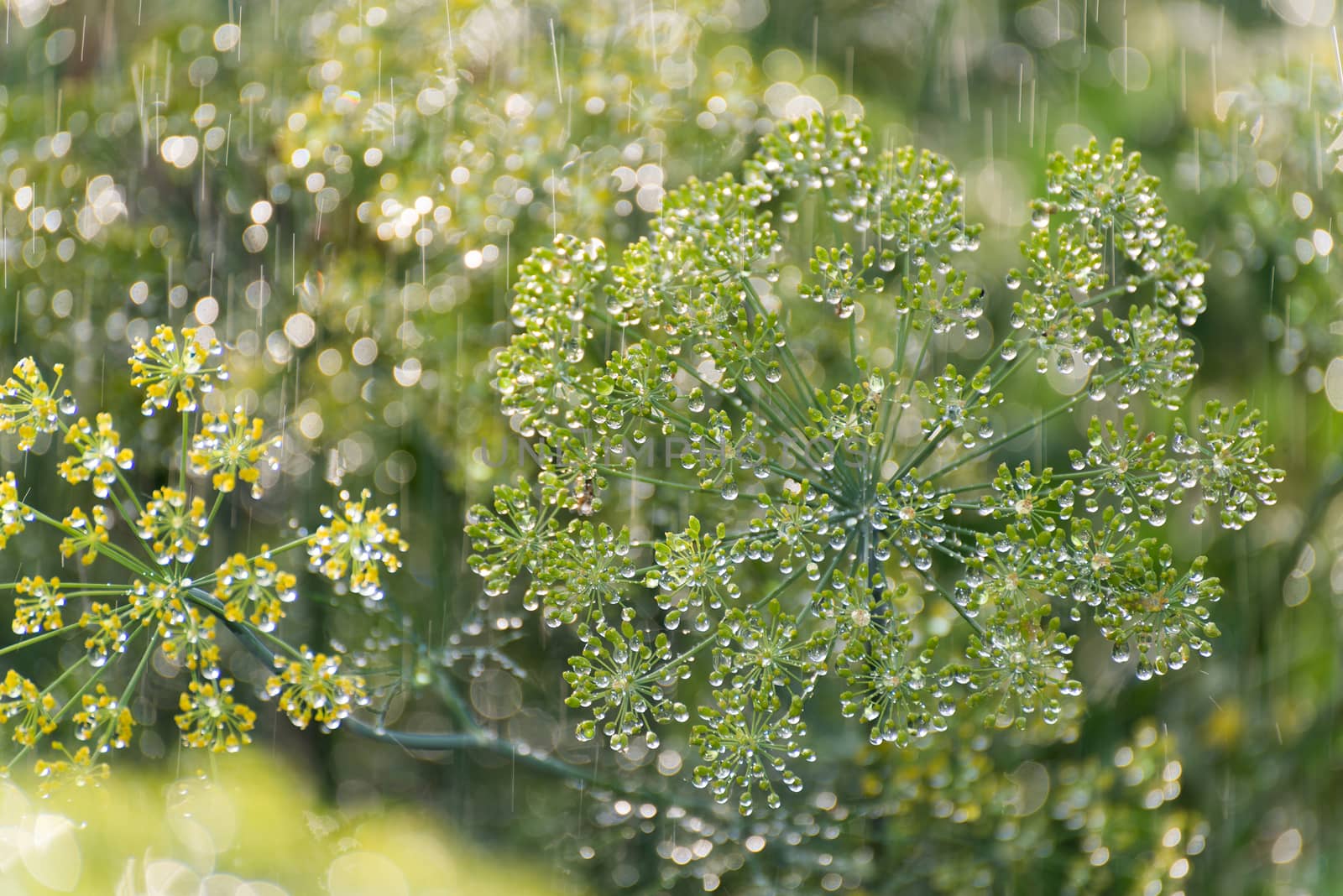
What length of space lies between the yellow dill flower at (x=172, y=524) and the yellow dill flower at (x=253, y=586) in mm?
18

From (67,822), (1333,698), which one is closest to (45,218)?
(67,822)

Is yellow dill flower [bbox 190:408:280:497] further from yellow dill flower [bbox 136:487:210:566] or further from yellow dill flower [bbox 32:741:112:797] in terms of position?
yellow dill flower [bbox 32:741:112:797]

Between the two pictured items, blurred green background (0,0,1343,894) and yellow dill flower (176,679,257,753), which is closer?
yellow dill flower (176,679,257,753)

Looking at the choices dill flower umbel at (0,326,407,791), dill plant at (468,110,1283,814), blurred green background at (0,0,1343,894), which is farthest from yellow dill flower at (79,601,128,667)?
blurred green background at (0,0,1343,894)

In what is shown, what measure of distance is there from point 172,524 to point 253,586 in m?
0.04

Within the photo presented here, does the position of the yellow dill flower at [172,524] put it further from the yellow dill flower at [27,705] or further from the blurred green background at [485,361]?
the blurred green background at [485,361]

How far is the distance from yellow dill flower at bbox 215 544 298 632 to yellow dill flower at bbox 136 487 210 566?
0.06 ft

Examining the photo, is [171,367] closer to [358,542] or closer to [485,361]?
[358,542]

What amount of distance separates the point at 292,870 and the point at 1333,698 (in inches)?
32.5

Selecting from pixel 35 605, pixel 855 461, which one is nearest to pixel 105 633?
pixel 35 605

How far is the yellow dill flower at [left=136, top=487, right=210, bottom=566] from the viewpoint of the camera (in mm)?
427

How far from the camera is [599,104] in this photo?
77 centimetres

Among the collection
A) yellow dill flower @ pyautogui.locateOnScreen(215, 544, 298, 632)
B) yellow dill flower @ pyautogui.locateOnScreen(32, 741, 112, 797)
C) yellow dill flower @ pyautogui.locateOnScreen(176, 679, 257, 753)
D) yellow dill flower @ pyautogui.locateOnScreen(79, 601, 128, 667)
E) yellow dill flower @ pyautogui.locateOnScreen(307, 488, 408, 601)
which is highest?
yellow dill flower @ pyautogui.locateOnScreen(307, 488, 408, 601)

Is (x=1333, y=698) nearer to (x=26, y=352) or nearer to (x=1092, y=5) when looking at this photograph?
(x=1092, y=5)
